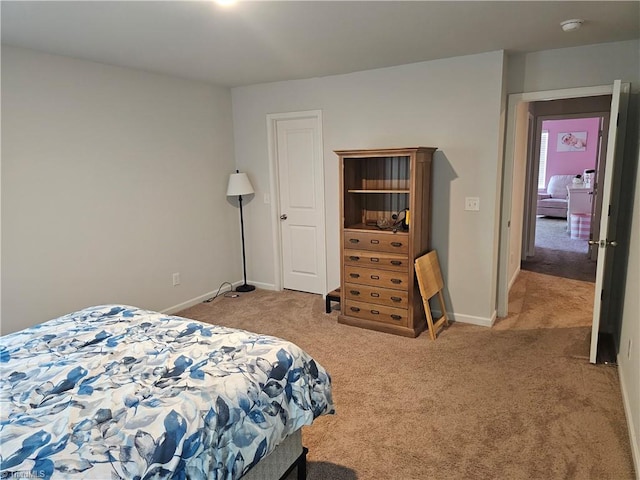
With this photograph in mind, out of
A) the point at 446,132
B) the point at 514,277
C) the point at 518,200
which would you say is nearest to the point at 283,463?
the point at 446,132

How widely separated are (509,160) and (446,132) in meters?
0.62

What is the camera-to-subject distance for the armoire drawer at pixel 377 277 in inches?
143

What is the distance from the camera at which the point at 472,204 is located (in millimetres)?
3719

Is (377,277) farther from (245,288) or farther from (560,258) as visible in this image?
(560,258)

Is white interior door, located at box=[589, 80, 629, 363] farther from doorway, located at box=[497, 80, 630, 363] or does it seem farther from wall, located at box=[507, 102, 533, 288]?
wall, located at box=[507, 102, 533, 288]

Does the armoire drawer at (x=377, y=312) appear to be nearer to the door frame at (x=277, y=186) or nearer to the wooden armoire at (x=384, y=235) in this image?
the wooden armoire at (x=384, y=235)

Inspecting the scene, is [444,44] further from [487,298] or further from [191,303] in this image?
[191,303]

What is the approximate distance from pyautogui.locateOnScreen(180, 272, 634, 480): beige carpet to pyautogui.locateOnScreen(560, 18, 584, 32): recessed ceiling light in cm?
233

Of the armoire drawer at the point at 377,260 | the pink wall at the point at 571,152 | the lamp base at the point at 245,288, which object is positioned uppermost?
the pink wall at the point at 571,152

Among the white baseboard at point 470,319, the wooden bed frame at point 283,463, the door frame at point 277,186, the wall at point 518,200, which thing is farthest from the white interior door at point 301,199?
the wooden bed frame at point 283,463

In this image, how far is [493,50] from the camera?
3373 millimetres

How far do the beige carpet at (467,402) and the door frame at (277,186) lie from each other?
96 cm

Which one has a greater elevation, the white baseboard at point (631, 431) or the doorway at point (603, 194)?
the doorway at point (603, 194)

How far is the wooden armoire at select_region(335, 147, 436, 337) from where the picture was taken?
3.59 meters
